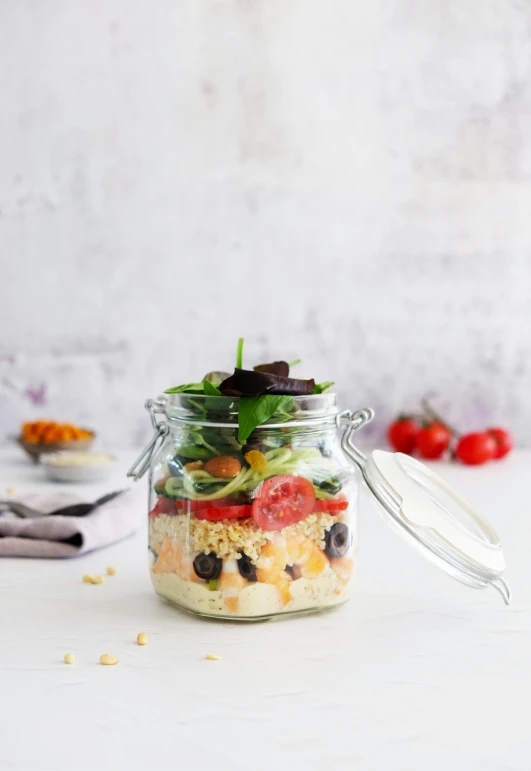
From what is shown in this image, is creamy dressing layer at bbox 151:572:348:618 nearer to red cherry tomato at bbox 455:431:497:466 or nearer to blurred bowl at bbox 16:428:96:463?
blurred bowl at bbox 16:428:96:463

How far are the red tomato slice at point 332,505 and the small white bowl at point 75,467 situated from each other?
91 centimetres

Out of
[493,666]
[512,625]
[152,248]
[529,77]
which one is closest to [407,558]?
[512,625]

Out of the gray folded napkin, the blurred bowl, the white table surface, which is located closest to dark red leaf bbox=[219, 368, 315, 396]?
the white table surface

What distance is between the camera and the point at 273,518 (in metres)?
0.74

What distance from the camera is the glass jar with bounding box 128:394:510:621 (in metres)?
0.74

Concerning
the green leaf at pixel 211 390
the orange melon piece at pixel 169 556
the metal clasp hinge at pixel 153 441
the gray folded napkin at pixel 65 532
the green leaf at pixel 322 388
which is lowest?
the gray folded napkin at pixel 65 532

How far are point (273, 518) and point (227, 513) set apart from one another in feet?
0.14

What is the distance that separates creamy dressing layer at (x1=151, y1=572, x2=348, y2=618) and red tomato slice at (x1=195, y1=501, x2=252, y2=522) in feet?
0.22

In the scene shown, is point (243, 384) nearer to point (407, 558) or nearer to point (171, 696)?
point (171, 696)

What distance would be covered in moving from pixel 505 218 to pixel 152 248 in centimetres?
88

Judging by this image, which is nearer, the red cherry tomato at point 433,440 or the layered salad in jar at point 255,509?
the layered salad in jar at point 255,509

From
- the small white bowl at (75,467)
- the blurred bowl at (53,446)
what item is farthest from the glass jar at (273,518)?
the blurred bowl at (53,446)

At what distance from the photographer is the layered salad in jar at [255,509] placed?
74 centimetres

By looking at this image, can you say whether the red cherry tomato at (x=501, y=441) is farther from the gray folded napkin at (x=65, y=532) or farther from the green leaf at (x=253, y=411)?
the green leaf at (x=253, y=411)
